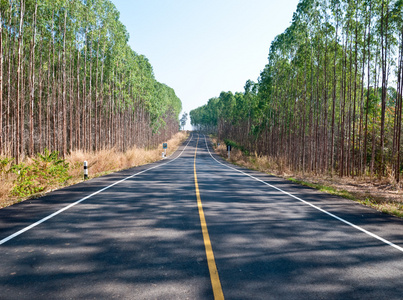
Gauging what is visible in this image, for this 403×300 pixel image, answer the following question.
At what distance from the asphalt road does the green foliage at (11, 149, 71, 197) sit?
2.15 meters

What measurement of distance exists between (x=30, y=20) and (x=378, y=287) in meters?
29.5

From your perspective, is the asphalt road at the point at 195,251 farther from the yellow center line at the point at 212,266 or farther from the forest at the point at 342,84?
the forest at the point at 342,84

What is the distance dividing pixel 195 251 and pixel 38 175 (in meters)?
10.3

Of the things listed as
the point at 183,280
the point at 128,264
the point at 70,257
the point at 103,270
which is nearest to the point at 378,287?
the point at 183,280

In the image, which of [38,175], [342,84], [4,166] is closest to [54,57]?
[38,175]

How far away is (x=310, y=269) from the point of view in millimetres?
4289

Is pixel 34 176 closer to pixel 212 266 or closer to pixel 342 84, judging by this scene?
pixel 212 266

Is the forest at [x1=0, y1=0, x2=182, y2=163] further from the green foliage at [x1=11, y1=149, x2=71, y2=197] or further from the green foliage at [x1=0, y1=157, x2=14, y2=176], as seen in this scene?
the green foliage at [x1=0, y1=157, x2=14, y2=176]

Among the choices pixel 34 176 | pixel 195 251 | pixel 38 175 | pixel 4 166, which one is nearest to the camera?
pixel 195 251

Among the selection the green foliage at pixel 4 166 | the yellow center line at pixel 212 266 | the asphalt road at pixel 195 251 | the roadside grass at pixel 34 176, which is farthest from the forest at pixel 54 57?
the yellow center line at pixel 212 266

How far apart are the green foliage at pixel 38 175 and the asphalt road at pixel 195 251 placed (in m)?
2.15

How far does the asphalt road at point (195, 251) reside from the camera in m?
3.64

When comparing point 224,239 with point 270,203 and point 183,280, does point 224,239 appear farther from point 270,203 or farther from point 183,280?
point 270,203

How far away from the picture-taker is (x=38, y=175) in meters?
12.5
